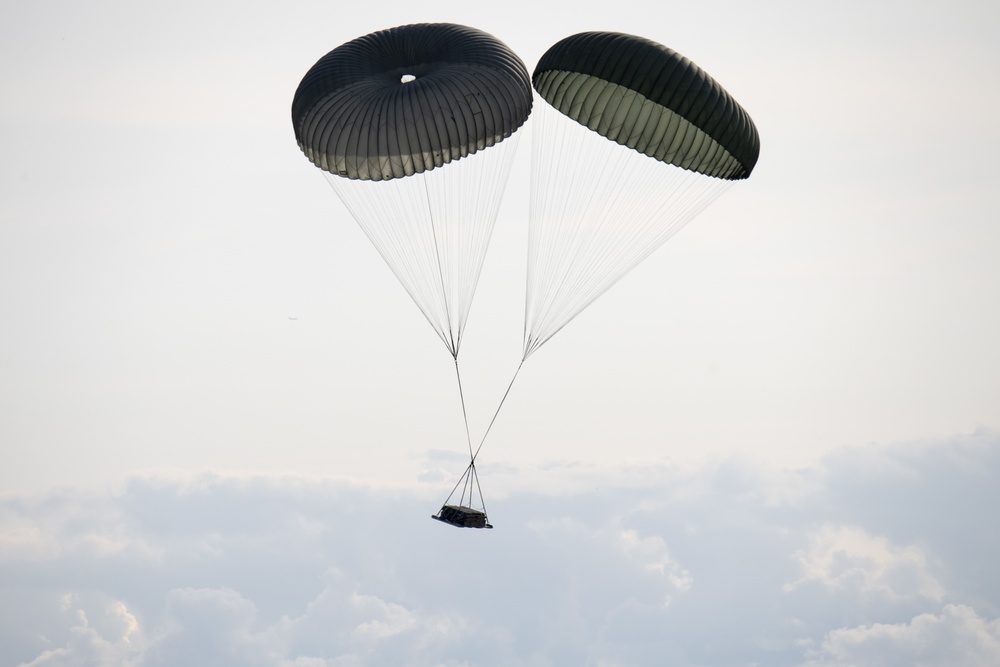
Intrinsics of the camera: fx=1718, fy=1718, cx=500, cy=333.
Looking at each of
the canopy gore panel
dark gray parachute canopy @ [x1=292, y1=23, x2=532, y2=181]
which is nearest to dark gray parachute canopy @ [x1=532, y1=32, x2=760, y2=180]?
dark gray parachute canopy @ [x1=292, y1=23, x2=532, y2=181]

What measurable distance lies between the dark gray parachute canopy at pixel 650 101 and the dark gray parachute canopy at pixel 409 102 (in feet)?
4.46

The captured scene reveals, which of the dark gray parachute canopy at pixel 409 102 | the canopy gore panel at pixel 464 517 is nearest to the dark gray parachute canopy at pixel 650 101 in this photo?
the dark gray parachute canopy at pixel 409 102

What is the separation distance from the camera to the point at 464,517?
42656 mm

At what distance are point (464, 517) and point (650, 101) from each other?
456 inches

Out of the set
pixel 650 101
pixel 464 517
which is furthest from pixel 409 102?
pixel 464 517

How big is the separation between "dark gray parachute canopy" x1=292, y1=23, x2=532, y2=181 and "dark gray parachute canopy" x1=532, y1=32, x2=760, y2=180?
136 centimetres

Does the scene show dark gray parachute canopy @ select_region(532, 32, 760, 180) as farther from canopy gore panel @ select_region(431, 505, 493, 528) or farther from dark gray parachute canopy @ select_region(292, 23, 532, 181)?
canopy gore panel @ select_region(431, 505, 493, 528)

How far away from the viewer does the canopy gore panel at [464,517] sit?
42438 mm

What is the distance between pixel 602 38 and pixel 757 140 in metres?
5.16

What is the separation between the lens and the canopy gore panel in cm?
4244

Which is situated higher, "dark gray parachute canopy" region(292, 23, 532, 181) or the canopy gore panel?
"dark gray parachute canopy" region(292, 23, 532, 181)

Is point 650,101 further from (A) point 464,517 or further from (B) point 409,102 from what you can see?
(A) point 464,517

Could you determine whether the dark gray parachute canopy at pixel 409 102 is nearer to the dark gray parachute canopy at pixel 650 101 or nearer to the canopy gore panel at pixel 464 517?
the dark gray parachute canopy at pixel 650 101

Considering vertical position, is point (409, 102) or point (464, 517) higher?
point (409, 102)
